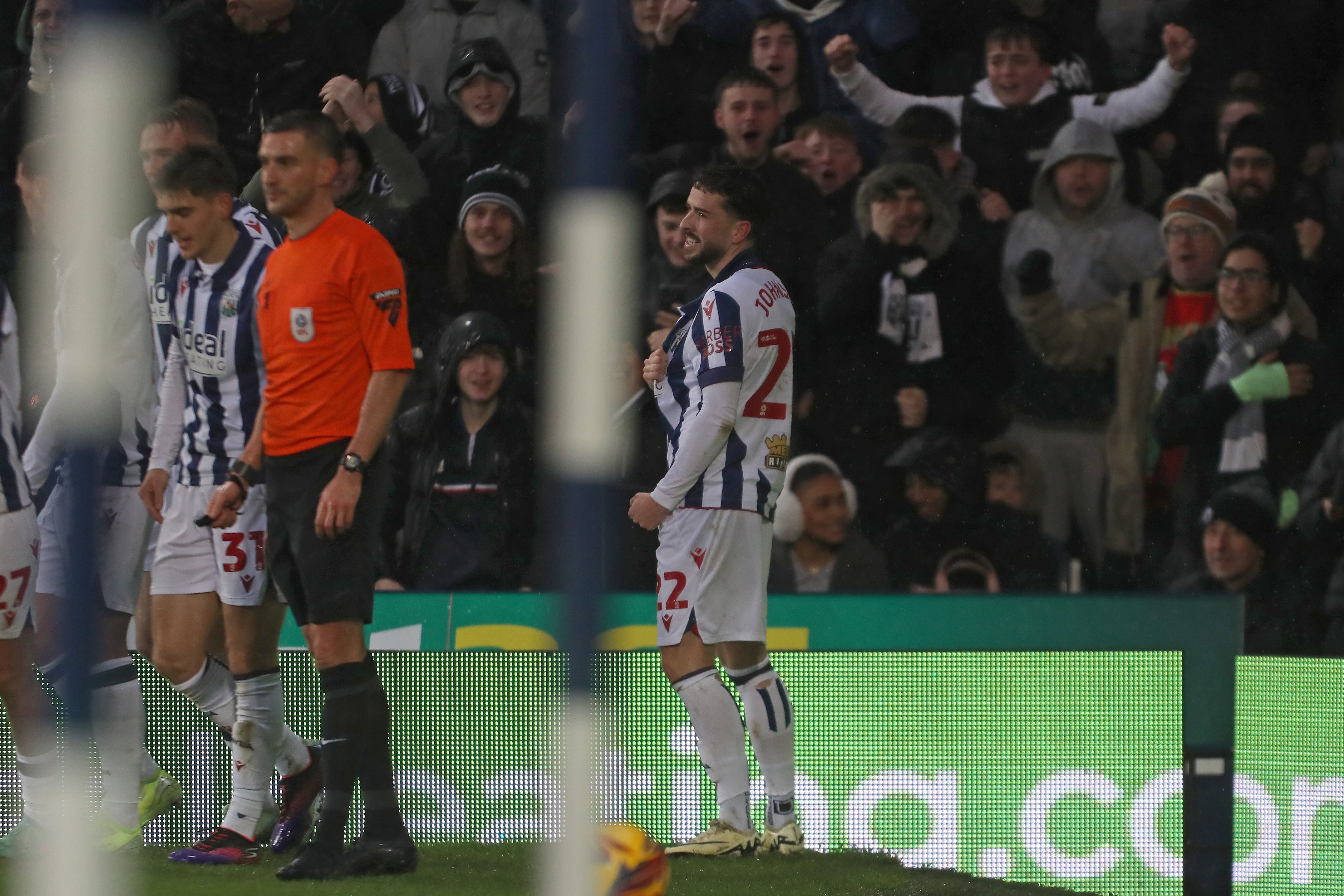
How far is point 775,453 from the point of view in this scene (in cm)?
521

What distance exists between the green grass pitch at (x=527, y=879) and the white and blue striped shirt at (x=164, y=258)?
1.67 m

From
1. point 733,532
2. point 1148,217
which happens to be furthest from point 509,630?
point 1148,217

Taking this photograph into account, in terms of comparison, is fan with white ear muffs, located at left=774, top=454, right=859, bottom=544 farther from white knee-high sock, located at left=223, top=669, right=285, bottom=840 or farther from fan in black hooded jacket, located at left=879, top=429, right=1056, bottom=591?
white knee-high sock, located at left=223, top=669, right=285, bottom=840

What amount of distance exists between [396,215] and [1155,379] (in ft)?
10.6

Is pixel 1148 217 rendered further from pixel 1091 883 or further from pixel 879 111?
pixel 1091 883

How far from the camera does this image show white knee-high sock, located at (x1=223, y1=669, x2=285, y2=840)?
16.9 ft

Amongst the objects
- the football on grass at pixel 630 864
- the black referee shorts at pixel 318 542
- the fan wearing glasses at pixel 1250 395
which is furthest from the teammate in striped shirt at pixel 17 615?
the fan wearing glasses at pixel 1250 395

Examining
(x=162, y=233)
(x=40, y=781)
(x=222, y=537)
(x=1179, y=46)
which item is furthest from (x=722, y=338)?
(x=1179, y=46)

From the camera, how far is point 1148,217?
7141mm

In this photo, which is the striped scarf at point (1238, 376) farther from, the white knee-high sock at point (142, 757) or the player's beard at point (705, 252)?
the white knee-high sock at point (142, 757)

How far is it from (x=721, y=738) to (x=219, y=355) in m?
1.97

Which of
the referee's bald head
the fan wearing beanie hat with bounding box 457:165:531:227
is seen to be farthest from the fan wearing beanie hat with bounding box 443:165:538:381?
the referee's bald head

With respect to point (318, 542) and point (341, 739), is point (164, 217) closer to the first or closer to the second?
point (318, 542)

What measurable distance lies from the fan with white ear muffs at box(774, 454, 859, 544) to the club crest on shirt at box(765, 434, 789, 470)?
138 cm
